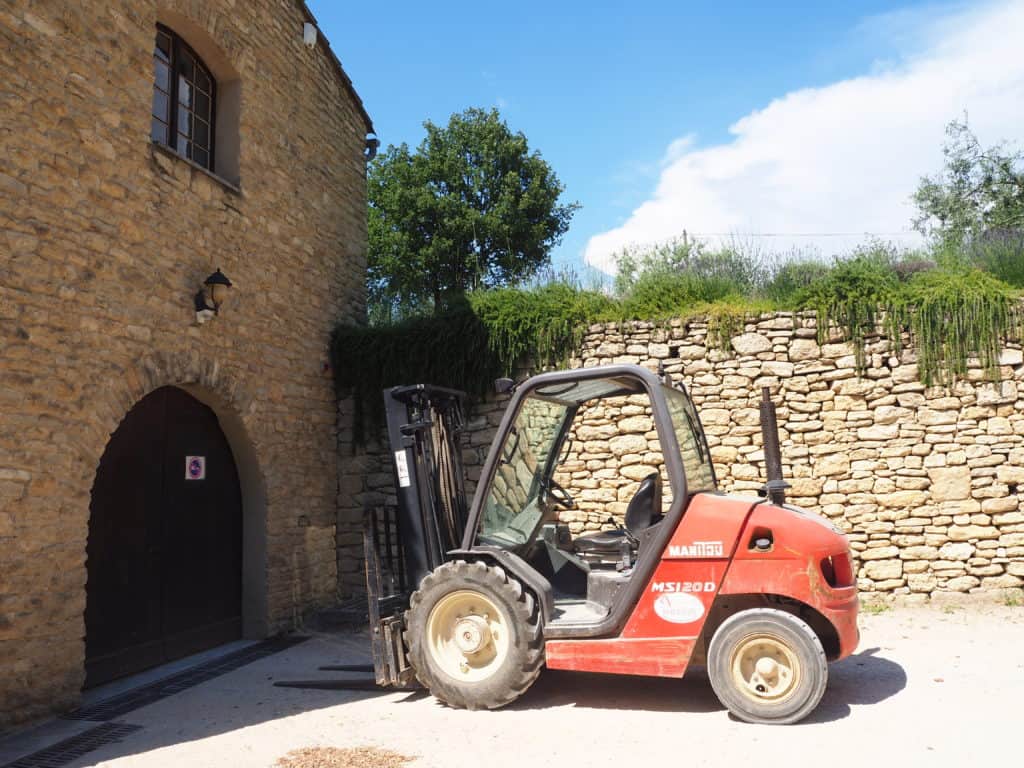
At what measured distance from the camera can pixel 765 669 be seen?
4219mm

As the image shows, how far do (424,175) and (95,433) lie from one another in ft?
61.7

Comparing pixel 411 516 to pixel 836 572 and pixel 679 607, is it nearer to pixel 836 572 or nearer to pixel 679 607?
pixel 679 607

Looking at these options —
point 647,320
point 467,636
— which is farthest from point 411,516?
point 647,320

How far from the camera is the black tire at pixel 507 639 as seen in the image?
14.6 ft

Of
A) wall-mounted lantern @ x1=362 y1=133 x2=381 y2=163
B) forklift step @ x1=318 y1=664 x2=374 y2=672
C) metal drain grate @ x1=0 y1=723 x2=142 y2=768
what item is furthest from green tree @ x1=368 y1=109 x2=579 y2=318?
metal drain grate @ x1=0 y1=723 x2=142 y2=768

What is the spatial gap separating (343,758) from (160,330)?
12.0ft

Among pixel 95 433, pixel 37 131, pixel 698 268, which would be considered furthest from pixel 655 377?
pixel 698 268

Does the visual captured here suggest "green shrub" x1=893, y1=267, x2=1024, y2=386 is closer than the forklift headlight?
No

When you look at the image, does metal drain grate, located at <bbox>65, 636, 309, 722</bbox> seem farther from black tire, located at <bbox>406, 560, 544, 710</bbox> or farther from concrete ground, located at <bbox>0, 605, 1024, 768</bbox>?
black tire, located at <bbox>406, 560, 544, 710</bbox>

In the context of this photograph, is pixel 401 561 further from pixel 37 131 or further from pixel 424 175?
pixel 424 175

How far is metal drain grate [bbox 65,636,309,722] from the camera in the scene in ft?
16.1

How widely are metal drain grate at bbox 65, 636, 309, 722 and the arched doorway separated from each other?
327 millimetres

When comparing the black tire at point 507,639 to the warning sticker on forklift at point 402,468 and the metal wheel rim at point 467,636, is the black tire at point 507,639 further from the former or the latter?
the warning sticker on forklift at point 402,468

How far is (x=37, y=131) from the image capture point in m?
4.91
